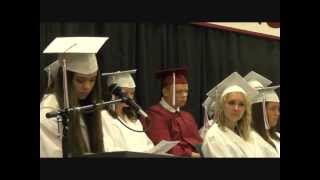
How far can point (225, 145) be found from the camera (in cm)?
546

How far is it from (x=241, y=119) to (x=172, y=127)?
19.1 inches

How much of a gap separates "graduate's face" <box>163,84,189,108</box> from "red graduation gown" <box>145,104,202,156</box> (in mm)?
66

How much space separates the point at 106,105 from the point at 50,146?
455 mm

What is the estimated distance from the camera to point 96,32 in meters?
5.41

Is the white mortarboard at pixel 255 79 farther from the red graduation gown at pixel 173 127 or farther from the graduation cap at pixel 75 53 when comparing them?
the graduation cap at pixel 75 53

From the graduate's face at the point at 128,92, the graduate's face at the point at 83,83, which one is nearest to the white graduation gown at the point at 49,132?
the graduate's face at the point at 83,83

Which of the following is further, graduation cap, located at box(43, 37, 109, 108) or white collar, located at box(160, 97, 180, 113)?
white collar, located at box(160, 97, 180, 113)

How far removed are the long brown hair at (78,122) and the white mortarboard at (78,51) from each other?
62 mm

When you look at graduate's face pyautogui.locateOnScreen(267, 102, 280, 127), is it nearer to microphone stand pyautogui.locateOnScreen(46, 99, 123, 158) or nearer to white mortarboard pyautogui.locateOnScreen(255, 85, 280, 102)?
white mortarboard pyautogui.locateOnScreen(255, 85, 280, 102)

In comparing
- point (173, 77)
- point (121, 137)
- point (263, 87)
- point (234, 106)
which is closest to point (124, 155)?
point (121, 137)

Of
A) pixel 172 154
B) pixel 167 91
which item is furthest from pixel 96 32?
pixel 172 154

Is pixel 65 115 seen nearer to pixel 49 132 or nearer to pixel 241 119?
pixel 49 132

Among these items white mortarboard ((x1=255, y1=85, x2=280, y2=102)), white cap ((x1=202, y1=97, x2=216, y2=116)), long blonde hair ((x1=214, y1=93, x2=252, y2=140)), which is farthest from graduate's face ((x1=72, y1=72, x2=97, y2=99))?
white mortarboard ((x1=255, y1=85, x2=280, y2=102))

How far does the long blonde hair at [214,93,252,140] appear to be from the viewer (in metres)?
5.52
